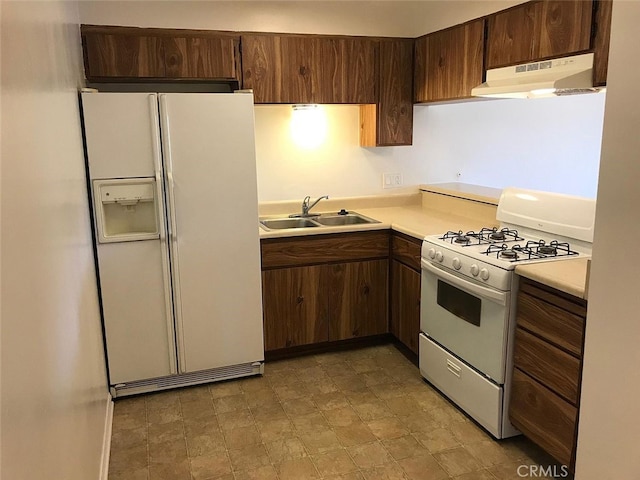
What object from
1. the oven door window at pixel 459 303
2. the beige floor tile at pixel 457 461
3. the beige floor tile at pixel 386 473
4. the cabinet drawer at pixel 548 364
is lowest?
the beige floor tile at pixel 386 473

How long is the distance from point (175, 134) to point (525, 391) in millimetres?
2136

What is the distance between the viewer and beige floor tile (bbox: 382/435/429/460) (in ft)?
8.09

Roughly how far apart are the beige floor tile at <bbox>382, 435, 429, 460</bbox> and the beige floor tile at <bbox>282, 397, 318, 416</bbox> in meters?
0.48

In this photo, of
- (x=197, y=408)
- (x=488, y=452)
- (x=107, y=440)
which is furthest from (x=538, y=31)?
(x=107, y=440)

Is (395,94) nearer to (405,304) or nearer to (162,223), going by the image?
(405,304)

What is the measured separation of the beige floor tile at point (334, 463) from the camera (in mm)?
2355

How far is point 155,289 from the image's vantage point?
117 inches

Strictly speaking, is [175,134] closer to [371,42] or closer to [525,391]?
[371,42]

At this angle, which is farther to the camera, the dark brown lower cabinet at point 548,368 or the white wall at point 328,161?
the white wall at point 328,161

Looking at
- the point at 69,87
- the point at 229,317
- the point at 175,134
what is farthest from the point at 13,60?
the point at 229,317

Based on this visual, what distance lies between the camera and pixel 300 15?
3527 mm

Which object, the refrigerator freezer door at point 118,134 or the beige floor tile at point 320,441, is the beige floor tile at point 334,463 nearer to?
the beige floor tile at point 320,441

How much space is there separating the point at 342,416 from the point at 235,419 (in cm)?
56

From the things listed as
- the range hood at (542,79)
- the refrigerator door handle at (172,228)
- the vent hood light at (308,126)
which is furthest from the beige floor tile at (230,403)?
the range hood at (542,79)
